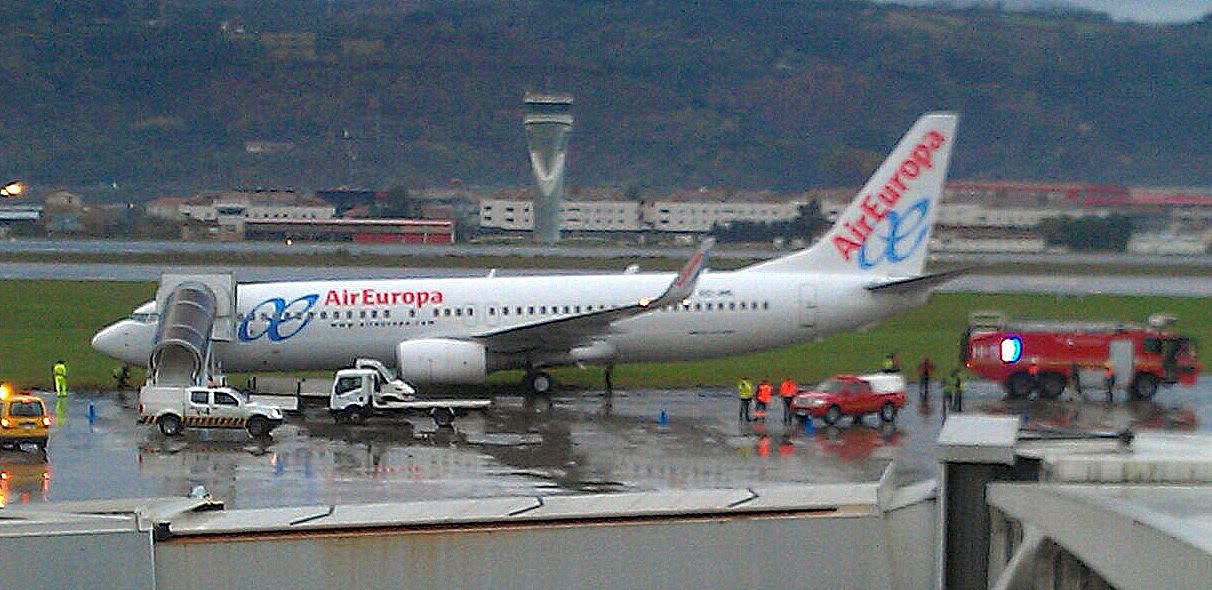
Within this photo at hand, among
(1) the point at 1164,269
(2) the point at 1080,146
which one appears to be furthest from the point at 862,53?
(1) the point at 1164,269

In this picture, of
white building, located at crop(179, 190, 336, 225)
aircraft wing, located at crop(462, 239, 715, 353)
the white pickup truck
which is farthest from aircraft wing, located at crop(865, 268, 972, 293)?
white building, located at crop(179, 190, 336, 225)

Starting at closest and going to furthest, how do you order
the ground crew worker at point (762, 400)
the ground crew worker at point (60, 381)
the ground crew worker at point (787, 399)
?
1. the ground crew worker at point (787, 399)
2. the ground crew worker at point (762, 400)
3. the ground crew worker at point (60, 381)

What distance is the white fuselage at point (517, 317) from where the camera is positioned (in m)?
39.1

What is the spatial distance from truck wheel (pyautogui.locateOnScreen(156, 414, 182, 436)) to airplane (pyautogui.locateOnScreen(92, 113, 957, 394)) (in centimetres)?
677

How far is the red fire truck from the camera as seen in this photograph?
38906mm

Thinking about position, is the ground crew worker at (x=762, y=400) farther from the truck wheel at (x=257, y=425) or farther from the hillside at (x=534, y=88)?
the hillside at (x=534, y=88)

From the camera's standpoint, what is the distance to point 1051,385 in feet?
128

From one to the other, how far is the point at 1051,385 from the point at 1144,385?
71.5 inches

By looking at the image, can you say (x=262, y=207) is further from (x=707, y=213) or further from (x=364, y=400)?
(x=364, y=400)

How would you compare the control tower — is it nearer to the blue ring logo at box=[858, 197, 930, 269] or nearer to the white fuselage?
the blue ring logo at box=[858, 197, 930, 269]

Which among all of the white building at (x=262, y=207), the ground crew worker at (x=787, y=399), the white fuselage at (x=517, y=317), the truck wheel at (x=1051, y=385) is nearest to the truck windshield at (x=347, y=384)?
the white fuselage at (x=517, y=317)

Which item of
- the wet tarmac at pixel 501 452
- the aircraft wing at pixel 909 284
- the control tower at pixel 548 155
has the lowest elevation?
the wet tarmac at pixel 501 452

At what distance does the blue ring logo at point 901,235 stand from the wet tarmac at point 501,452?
4512mm

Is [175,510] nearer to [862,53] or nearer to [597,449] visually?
[597,449]
